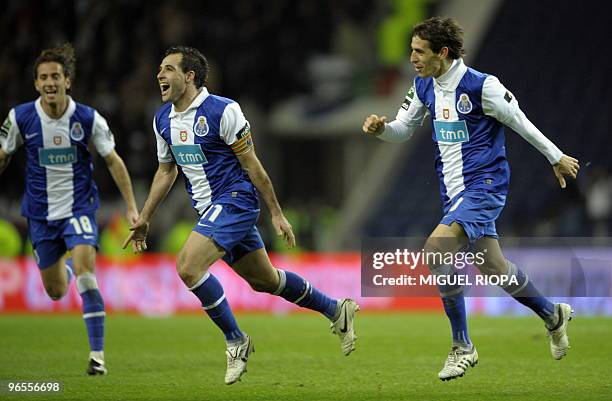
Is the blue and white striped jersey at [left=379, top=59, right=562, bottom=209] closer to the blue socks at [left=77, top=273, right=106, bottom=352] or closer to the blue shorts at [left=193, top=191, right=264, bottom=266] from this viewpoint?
the blue shorts at [left=193, top=191, right=264, bottom=266]

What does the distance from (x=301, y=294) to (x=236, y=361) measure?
75 centimetres

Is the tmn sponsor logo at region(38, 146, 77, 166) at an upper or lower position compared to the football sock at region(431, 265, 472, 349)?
upper

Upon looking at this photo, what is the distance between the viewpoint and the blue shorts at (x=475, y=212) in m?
7.43

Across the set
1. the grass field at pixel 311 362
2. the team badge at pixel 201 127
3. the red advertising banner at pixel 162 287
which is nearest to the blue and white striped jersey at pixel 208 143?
the team badge at pixel 201 127

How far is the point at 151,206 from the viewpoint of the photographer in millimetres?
7891

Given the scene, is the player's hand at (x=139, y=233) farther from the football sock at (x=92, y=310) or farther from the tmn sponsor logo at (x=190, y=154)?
the football sock at (x=92, y=310)

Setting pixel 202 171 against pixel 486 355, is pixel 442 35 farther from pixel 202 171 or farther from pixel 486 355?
pixel 486 355

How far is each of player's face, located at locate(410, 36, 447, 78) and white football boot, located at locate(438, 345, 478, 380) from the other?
1808mm

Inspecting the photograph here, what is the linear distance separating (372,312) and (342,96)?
8723 mm

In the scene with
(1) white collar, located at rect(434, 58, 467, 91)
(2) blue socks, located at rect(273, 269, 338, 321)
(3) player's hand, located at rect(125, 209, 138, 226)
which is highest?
(1) white collar, located at rect(434, 58, 467, 91)

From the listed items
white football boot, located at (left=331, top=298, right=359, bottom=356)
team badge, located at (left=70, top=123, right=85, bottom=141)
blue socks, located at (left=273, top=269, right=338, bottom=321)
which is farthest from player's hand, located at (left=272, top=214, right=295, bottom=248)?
team badge, located at (left=70, top=123, right=85, bottom=141)

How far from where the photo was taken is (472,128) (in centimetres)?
763

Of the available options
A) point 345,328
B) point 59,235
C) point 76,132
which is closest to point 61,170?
point 76,132

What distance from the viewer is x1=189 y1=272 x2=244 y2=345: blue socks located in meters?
7.57
